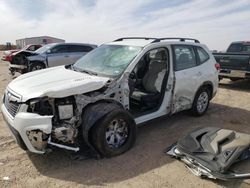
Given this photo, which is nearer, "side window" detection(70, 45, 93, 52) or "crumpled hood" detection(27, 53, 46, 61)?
"crumpled hood" detection(27, 53, 46, 61)

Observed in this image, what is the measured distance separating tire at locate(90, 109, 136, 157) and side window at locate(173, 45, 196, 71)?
1778mm

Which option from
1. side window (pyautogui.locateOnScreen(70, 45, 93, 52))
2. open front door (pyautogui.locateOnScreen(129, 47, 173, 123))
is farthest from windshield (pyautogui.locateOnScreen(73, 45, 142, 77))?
side window (pyautogui.locateOnScreen(70, 45, 93, 52))

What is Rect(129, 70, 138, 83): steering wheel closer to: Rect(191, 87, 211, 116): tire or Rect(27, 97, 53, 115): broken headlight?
Rect(191, 87, 211, 116): tire

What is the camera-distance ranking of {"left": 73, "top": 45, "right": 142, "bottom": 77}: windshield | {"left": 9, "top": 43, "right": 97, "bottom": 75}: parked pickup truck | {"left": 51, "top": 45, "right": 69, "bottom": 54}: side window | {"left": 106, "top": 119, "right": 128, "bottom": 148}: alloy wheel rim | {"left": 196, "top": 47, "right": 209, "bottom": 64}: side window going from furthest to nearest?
1. {"left": 51, "top": 45, "right": 69, "bottom": 54}: side window
2. {"left": 9, "top": 43, "right": 97, "bottom": 75}: parked pickup truck
3. {"left": 196, "top": 47, "right": 209, "bottom": 64}: side window
4. {"left": 73, "top": 45, "right": 142, "bottom": 77}: windshield
5. {"left": 106, "top": 119, "right": 128, "bottom": 148}: alloy wheel rim

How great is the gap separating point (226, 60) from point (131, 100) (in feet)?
20.8

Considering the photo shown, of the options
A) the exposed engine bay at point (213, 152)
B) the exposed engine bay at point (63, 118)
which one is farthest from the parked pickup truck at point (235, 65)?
the exposed engine bay at point (63, 118)

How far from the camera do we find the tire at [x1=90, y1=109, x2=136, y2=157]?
4.13m

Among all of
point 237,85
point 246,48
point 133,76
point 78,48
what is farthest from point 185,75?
point 78,48

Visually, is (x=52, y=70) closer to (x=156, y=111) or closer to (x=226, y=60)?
(x=156, y=111)

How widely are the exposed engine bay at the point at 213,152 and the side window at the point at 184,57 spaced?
1.55 metres

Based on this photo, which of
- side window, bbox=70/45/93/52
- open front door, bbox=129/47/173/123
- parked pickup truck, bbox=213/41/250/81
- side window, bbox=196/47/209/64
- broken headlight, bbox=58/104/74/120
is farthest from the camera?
side window, bbox=70/45/93/52

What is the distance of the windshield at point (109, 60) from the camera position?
192 inches

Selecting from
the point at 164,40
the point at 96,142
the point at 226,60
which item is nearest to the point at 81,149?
the point at 96,142

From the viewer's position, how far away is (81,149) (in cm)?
449
